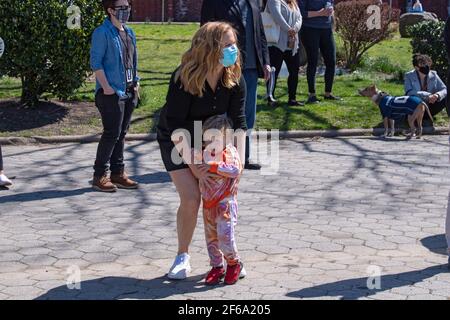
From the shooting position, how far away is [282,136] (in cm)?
1196

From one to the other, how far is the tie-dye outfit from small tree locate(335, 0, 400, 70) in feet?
37.0

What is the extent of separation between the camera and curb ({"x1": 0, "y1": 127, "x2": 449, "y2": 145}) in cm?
1141

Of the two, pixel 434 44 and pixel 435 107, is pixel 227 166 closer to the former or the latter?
pixel 435 107

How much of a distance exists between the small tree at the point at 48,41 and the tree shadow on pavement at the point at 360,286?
7008mm

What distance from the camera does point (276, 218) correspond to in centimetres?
789

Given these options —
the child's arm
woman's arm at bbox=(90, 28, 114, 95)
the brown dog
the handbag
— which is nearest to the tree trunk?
the handbag

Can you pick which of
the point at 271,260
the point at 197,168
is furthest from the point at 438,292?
the point at 197,168

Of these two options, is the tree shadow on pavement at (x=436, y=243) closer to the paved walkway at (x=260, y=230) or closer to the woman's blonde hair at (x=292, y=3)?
the paved walkway at (x=260, y=230)

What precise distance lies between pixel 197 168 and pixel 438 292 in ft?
5.63

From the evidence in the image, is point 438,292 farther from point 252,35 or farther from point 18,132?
point 18,132

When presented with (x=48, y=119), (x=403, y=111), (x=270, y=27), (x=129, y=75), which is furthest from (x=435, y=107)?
(x=129, y=75)

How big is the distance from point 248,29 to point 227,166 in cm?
376

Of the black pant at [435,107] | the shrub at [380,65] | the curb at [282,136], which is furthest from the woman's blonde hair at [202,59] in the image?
the shrub at [380,65]

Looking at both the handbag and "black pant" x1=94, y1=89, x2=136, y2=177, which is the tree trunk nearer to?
the handbag
